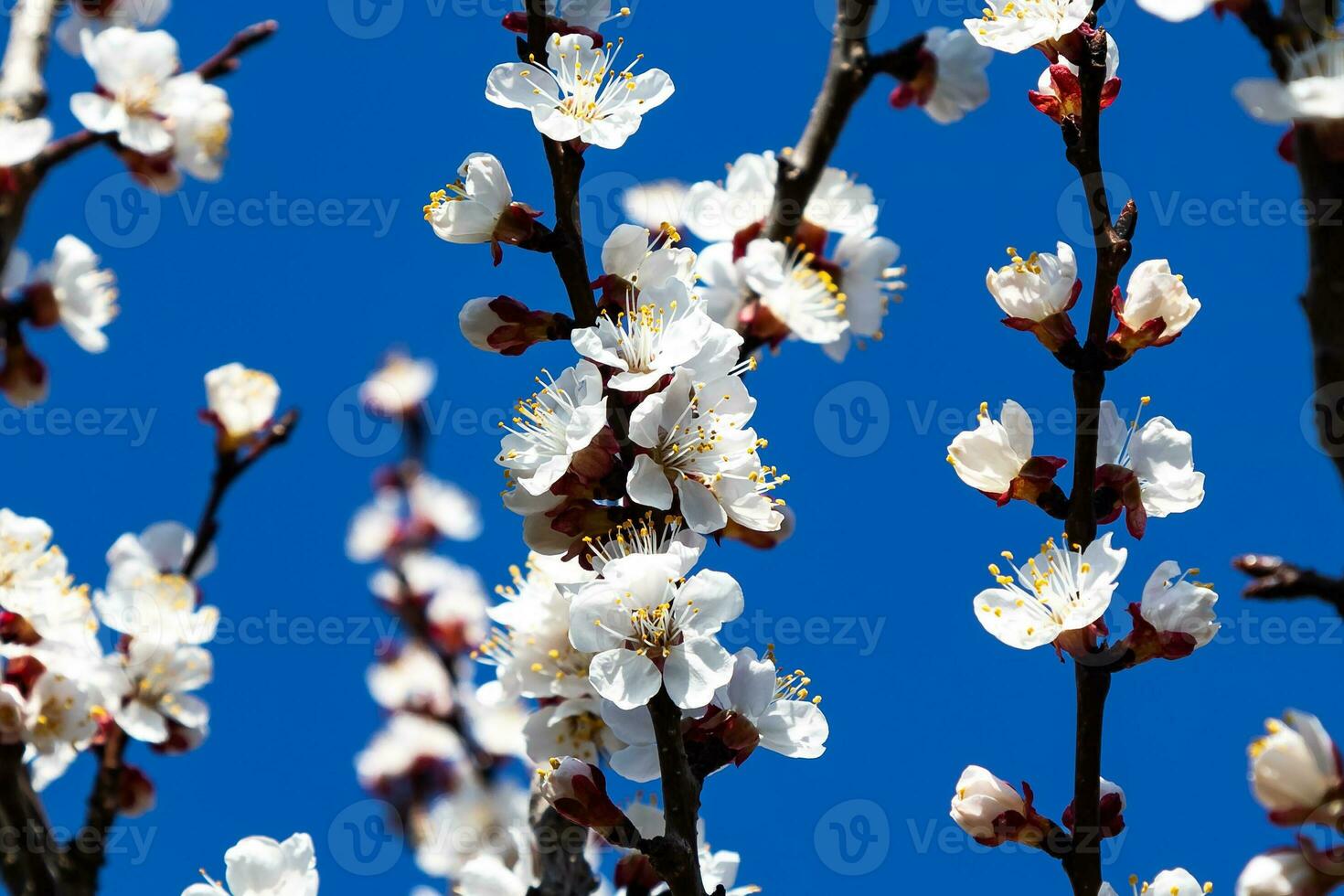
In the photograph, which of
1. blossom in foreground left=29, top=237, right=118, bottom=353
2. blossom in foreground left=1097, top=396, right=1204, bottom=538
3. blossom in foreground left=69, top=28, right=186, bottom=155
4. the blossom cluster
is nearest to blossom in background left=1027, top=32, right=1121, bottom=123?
blossom in foreground left=1097, top=396, right=1204, bottom=538

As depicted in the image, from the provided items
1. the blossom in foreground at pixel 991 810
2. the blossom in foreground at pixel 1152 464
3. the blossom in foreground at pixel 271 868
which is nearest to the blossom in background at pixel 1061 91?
the blossom in foreground at pixel 1152 464

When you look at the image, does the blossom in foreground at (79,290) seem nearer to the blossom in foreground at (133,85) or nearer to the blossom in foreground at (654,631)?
the blossom in foreground at (133,85)

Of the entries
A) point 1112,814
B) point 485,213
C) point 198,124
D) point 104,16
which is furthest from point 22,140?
point 1112,814

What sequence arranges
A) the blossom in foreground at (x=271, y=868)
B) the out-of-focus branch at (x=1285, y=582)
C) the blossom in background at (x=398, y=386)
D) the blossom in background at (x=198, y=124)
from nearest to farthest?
the out-of-focus branch at (x=1285, y=582), the blossom in foreground at (x=271, y=868), the blossom in background at (x=198, y=124), the blossom in background at (x=398, y=386)

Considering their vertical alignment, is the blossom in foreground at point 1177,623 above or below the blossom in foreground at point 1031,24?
below

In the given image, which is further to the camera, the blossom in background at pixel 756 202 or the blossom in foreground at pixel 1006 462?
the blossom in background at pixel 756 202

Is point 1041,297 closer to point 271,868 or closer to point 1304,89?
point 1304,89
